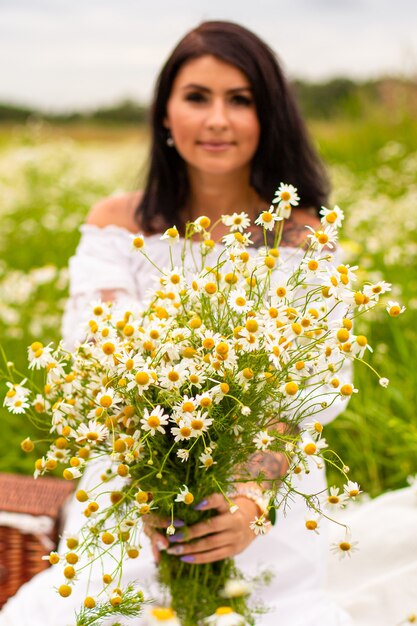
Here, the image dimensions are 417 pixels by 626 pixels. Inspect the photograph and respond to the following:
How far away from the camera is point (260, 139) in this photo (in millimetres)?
2328

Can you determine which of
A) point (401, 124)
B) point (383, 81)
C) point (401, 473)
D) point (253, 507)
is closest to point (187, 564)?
point (253, 507)

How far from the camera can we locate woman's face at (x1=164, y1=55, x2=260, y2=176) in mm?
2150

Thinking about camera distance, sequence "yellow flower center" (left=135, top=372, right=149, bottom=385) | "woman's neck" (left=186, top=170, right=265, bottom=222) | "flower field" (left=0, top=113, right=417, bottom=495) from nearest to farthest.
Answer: "yellow flower center" (left=135, top=372, right=149, bottom=385) < "woman's neck" (left=186, top=170, right=265, bottom=222) < "flower field" (left=0, top=113, right=417, bottom=495)

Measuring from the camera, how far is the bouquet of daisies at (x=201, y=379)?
1195 millimetres

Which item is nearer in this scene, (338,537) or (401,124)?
(338,537)

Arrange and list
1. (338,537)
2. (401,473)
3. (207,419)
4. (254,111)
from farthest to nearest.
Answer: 1. (401,473)
2. (338,537)
3. (254,111)
4. (207,419)

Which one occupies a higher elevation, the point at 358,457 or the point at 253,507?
the point at 358,457

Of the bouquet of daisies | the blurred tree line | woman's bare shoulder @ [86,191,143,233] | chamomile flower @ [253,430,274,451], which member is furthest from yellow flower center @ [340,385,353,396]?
the blurred tree line

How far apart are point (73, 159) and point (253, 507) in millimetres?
7101

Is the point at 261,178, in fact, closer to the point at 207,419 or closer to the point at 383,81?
the point at 207,419

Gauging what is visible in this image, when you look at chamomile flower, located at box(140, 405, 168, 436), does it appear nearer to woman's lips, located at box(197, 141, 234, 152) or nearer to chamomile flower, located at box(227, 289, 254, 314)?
chamomile flower, located at box(227, 289, 254, 314)

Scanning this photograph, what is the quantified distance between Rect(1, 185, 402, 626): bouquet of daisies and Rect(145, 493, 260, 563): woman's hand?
8 cm

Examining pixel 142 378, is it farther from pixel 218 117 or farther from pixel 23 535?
pixel 23 535

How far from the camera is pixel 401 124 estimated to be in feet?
25.4
